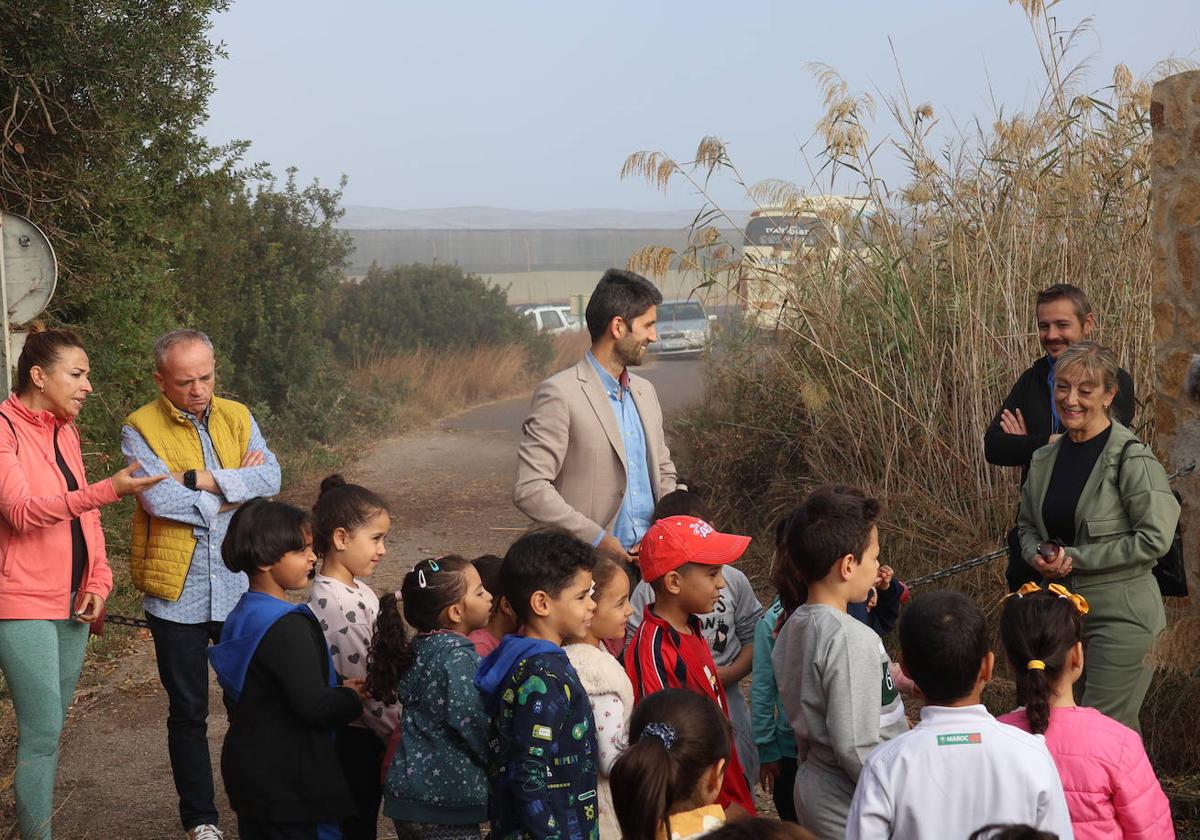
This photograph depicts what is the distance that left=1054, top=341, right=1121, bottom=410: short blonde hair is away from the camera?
4285 millimetres

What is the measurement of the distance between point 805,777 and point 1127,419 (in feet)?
7.24

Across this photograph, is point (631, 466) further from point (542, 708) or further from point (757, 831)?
point (757, 831)

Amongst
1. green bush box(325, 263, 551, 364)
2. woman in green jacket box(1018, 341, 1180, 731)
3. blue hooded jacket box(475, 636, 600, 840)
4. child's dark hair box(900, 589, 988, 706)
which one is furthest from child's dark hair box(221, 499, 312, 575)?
green bush box(325, 263, 551, 364)

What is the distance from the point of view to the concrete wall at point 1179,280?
5.12 meters

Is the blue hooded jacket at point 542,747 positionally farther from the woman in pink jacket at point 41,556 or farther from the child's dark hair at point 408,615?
the woman in pink jacket at point 41,556

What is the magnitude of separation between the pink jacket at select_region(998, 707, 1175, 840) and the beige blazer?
196 centimetres

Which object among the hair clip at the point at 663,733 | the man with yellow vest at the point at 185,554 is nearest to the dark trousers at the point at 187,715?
the man with yellow vest at the point at 185,554

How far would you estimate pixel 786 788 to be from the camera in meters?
→ 4.01

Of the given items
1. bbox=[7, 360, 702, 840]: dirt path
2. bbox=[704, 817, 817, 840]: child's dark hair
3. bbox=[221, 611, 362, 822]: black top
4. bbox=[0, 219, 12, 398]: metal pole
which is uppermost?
bbox=[0, 219, 12, 398]: metal pole

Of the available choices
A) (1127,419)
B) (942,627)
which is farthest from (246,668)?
(1127,419)

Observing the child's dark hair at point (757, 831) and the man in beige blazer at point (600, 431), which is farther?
the man in beige blazer at point (600, 431)

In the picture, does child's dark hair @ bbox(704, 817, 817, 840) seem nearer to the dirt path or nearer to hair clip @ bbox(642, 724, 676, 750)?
hair clip @ bbox(642, 724, 676, 750)

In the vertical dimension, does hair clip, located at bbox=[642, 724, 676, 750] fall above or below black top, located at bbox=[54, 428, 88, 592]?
below

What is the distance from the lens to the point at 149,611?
4641 mm
